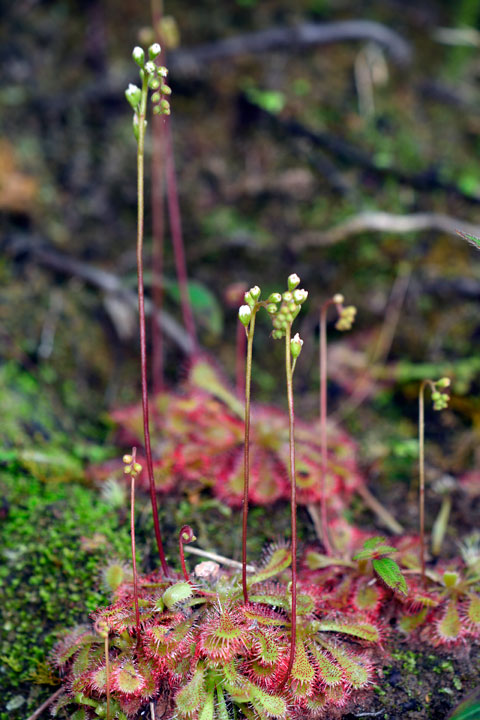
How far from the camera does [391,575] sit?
1.62 metres

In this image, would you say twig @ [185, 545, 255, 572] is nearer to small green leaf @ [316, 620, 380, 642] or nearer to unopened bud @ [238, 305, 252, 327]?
small green leaf @ [316, 620, 380, 642]

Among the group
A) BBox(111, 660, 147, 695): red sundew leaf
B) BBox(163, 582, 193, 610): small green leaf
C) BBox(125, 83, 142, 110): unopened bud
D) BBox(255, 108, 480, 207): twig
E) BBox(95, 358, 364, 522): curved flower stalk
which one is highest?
BBox(255, 108, 480, 207): twig

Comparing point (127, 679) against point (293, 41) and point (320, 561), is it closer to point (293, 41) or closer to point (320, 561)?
point (320, 561)

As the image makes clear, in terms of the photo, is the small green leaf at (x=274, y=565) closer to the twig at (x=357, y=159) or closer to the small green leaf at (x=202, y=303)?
the small green leaf at (x=202, y=303)

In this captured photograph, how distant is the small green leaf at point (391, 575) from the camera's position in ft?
5.25

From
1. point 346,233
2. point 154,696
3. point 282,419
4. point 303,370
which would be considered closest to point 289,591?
point 154,696

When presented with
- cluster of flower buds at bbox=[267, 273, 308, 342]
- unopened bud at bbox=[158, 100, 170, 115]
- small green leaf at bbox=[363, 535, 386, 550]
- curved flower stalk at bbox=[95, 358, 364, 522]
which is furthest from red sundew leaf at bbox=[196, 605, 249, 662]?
unopened bud at bbox=[158, 100, 170, 115]

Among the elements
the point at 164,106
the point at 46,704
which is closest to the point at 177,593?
the point at 46,704

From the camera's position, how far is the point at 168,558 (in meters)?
2.05

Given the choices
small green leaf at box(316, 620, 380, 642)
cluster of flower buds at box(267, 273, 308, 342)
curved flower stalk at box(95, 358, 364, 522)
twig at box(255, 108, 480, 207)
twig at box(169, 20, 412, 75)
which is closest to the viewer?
cluster of flower buds at box(267, 273, 308, 342)

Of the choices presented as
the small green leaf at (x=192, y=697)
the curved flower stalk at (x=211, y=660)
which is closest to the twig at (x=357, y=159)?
the curved flower stalk at (x=211, y=660)

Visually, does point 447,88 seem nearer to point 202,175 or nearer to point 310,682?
point 202,175

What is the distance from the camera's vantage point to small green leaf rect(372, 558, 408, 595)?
160 centimetres

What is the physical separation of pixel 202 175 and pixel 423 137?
154cm
